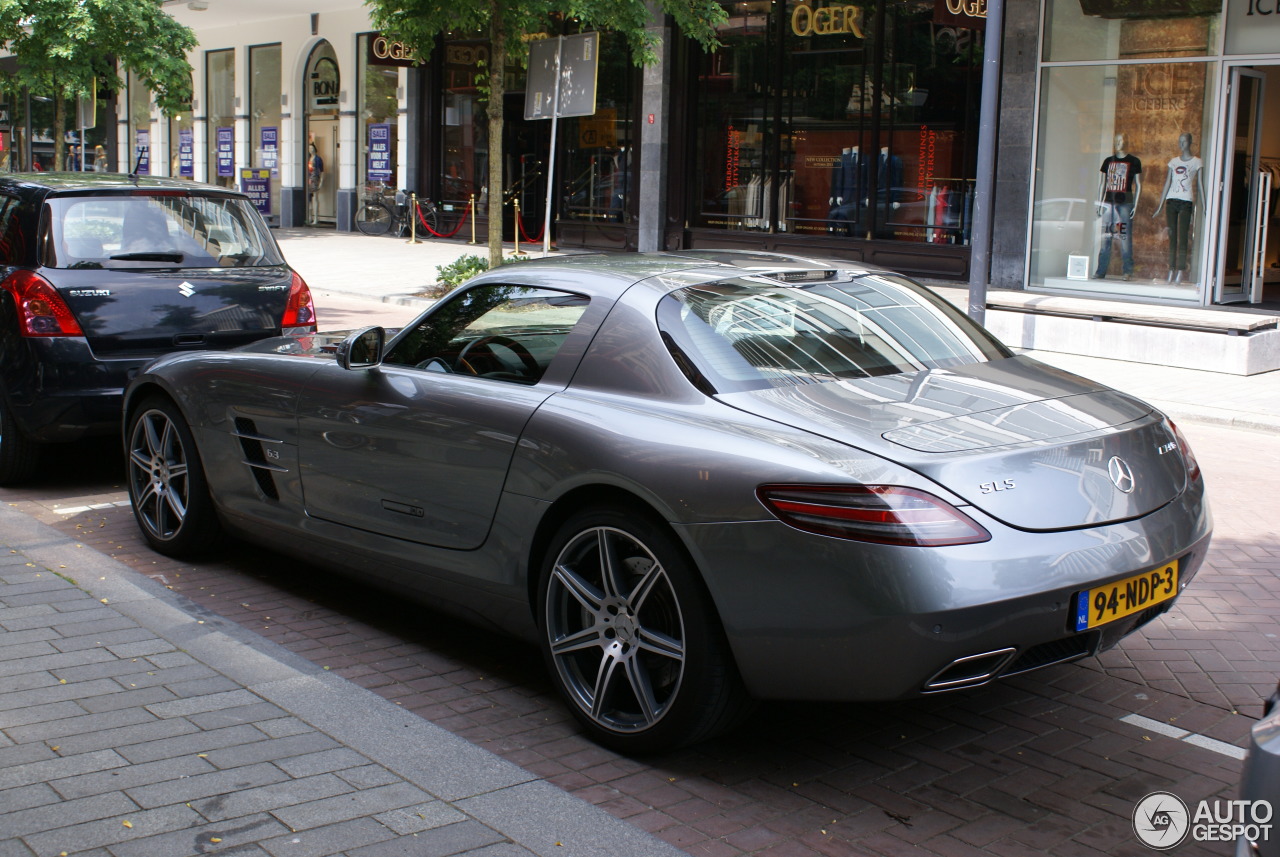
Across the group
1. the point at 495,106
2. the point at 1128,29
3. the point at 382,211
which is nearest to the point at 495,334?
the point at 495,106

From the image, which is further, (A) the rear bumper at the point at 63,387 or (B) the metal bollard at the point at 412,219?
(B) the metal bollard at the point at 412,219

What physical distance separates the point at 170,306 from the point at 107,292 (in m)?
0.32

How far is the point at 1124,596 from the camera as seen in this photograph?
11.6 feet

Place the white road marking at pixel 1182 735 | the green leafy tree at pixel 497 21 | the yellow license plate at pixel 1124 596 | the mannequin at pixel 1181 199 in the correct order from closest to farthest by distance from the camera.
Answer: the yellow license plate at pixel 1124 596 < the white road marking at pixel 1182 735 < the green leafy tree at pixel 497 21 < the mannequin at pixel 1181 199

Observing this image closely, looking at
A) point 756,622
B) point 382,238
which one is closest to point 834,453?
point 756,622

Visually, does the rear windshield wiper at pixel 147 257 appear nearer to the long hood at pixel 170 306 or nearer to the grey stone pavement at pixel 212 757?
the long hood at pixel 170 306

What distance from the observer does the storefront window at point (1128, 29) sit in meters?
15.9

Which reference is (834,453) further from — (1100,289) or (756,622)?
(1100,289)

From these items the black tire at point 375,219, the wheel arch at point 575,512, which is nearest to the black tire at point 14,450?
the wheel arch at point 575,512

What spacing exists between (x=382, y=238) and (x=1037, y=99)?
15.2 meters

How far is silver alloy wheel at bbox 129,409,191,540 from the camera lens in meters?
5.73

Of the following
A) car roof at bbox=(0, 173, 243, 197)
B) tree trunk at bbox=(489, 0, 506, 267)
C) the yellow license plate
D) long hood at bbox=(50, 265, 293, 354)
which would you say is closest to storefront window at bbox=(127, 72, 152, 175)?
tree trunk at bbox=(489, 0, 506, 267)

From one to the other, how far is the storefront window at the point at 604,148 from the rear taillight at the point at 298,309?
54.5 feet

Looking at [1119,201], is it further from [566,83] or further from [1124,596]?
[1124,596]
